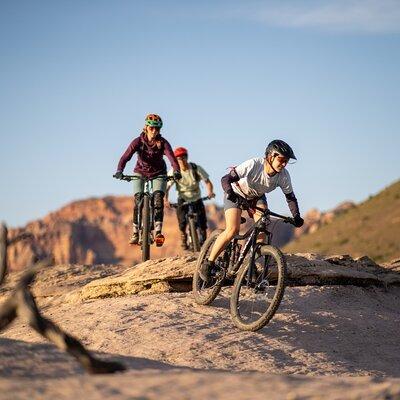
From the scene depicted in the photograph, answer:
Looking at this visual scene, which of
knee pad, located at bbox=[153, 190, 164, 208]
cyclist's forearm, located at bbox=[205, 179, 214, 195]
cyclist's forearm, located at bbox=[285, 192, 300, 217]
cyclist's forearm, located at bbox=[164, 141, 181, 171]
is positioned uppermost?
cyclist's forearm, located at bbox=[164, 141, 181, 171]

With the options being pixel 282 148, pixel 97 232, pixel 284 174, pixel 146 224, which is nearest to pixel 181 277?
pixel 146 224

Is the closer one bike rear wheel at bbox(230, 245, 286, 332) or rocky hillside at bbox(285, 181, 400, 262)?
bike rear wheel at bbox(230, 245, 286, 332)

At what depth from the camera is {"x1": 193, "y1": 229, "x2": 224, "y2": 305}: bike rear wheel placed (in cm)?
1021

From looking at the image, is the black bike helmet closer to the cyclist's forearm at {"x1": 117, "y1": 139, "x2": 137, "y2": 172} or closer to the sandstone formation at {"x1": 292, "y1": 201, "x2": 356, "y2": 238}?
the cyclist's forearm at {"x1": 117, "y1": 139, "x2": 137, "y2": 172}

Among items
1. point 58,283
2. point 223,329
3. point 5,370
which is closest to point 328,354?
point 223,329

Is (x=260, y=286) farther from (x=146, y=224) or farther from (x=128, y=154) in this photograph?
(x=128, y=154)

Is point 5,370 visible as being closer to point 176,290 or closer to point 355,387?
point 355,387

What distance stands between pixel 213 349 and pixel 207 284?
1835mm

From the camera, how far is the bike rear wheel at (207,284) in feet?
33.5

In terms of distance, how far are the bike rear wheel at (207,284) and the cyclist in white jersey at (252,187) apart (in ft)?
1.74

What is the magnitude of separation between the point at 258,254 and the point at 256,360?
161 centimetres

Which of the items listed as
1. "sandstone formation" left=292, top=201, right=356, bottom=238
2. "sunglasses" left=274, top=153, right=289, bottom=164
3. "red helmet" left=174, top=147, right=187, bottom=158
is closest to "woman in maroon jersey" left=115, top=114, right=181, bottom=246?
"red helmet" left=174, top=147, right=187, bottom=158

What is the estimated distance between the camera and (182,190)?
1576cm

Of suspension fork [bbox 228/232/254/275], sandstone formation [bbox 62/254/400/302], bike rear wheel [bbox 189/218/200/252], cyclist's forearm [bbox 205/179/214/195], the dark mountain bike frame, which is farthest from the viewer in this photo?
bike rear wheel [bbox 189/218/200/252]
